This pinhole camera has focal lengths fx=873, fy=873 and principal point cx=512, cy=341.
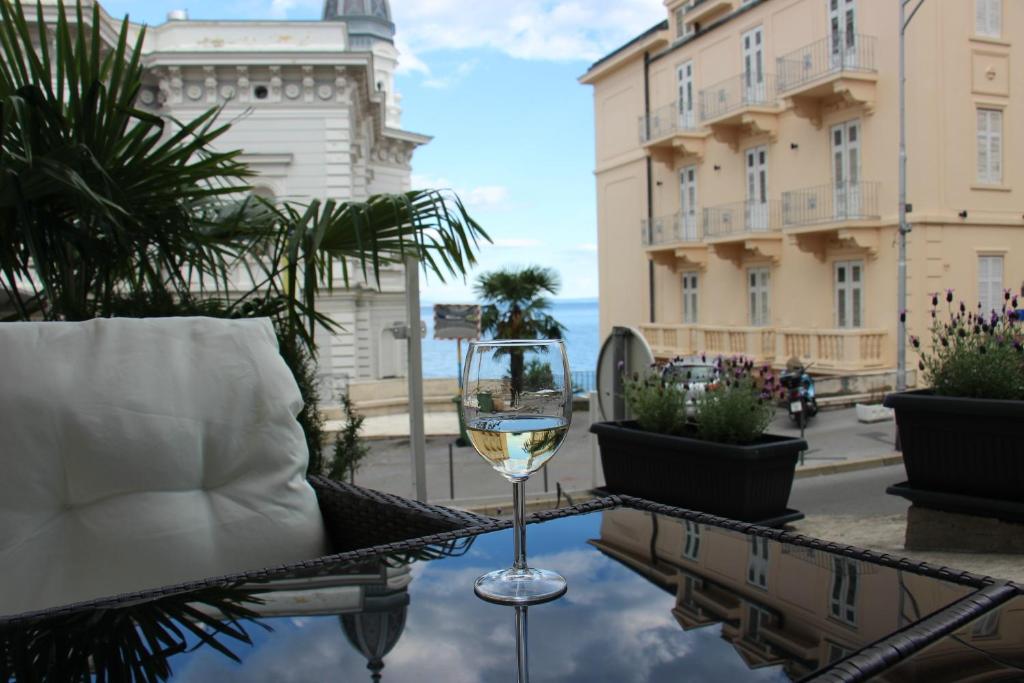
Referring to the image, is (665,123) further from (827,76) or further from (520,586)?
(520,586)

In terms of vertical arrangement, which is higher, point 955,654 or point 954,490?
point 955,654

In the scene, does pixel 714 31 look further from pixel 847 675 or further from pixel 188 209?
pixel 847 675

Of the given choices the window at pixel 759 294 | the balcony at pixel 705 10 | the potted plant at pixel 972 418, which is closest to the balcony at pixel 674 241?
the window at pixel 759 294

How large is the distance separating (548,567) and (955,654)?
63 centimetres

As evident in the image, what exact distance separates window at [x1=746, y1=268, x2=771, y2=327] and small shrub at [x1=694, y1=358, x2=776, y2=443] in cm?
1764

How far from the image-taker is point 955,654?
940mm

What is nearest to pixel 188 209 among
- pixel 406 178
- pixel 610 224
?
pixel 610 224

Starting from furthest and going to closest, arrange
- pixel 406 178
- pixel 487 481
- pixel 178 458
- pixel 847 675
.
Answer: pixel 406 178, pixel 487 481, pixel 178 458, pixel 847 675

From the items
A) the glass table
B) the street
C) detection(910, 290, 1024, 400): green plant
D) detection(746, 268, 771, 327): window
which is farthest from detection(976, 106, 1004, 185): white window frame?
the glass table

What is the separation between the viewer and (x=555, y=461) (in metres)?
13.1

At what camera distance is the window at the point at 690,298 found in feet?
82.0

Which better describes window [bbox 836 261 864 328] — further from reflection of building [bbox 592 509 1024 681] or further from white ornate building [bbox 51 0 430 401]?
reflection of building [bbox 592 509 1024 681]

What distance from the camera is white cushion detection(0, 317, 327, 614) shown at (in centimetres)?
205

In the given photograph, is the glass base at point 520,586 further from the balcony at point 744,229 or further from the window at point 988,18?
the balcony at point 744,229
